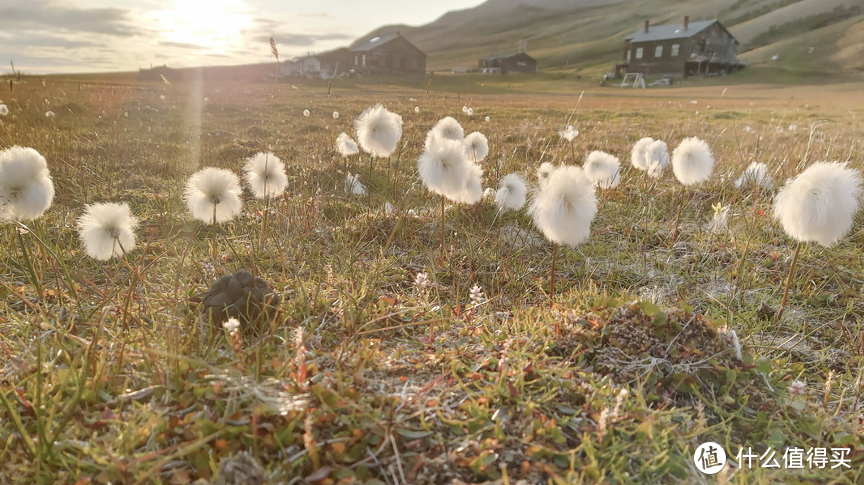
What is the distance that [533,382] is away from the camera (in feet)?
7.60

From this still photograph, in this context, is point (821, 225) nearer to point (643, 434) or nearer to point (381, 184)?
point (643, 434)

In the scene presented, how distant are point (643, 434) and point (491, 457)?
693mm

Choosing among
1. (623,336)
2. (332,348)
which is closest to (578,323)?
(623,336)

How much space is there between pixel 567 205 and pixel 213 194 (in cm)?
266

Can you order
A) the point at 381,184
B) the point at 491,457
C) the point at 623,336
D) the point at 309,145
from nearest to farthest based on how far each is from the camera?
the point at 491,457 < the point at 623,336 < the point at 381,184 < the point at 309,145

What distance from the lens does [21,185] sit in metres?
3.28

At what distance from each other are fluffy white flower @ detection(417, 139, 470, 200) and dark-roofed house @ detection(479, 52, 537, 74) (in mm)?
112381

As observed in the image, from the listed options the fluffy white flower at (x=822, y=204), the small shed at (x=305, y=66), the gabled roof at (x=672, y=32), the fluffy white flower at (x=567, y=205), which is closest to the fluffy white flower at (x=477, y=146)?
the fluffy white flower at (x=567, y=205)

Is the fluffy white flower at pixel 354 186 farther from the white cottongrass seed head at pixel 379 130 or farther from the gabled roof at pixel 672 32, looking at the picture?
the gabled roof at pixel 672 32

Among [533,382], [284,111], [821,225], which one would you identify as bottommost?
[533,382]

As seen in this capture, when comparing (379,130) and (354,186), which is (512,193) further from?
(354,186)

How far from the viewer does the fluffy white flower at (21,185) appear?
3238mm

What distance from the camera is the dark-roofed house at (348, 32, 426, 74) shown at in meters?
86.6

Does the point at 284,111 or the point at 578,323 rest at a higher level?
the point at 284,111
